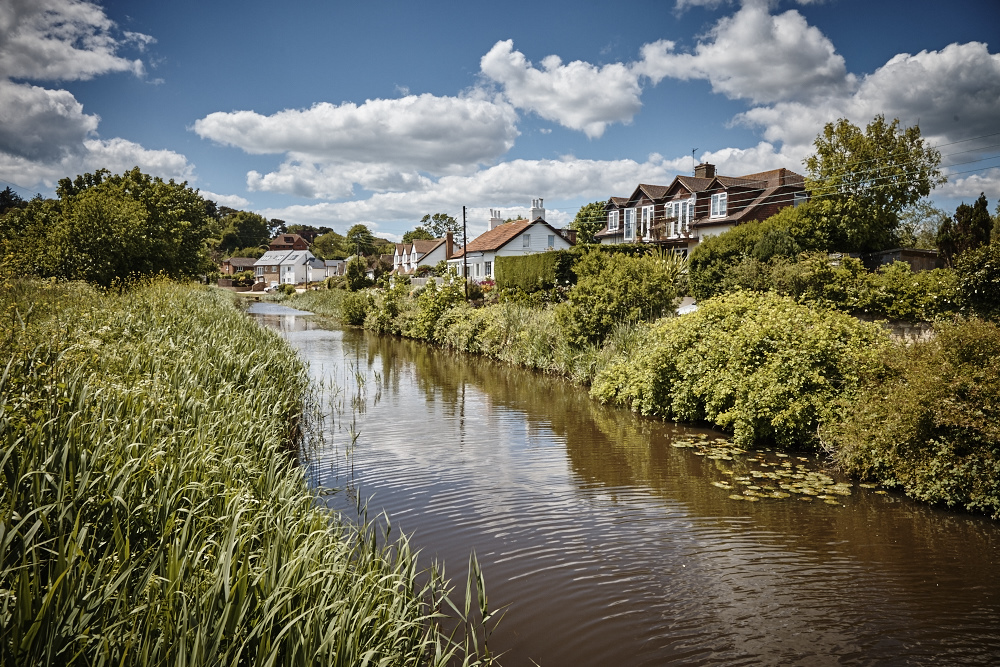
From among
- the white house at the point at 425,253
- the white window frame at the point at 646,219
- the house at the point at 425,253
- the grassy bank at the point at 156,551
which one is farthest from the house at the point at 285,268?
the grassy bank at the point at 156,551

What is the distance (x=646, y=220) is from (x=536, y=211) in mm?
11404

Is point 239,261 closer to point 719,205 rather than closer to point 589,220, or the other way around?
point 589,220

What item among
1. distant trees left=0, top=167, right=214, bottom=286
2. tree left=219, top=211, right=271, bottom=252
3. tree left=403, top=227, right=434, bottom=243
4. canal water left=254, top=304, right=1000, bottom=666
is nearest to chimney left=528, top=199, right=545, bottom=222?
distant trees left=0, top=167, right=214, bottom=286

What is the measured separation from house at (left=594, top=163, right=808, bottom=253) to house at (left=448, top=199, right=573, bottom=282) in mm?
7409

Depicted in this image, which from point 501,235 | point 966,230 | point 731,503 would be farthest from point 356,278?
point 731,503

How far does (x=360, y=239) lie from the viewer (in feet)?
384

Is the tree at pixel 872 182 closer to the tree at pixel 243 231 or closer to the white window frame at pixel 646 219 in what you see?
the white window frame at pixel 646 219

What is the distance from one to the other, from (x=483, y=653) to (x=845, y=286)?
19156 millimetres

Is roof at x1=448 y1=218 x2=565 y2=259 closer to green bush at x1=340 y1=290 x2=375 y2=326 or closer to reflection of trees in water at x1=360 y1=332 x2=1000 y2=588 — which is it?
green bush at x1=340 y1=290 x2=375 y2=326

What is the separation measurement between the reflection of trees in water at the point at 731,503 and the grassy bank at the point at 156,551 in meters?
4.38

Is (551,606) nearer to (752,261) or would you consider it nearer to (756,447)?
(756,447)

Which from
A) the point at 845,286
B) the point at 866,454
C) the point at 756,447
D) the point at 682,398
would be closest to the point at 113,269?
the point at 682,398

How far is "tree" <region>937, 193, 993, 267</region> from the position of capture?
24.9m

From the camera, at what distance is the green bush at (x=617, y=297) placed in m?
17.5
